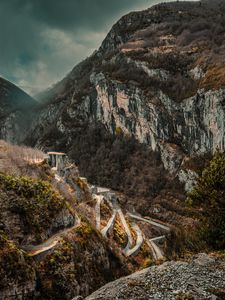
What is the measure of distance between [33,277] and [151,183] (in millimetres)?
148941

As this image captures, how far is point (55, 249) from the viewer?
35344 millimetres

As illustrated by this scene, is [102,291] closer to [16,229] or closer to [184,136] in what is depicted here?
[16,229]

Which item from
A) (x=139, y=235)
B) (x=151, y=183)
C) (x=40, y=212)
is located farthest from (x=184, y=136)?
(x=40, y=212)

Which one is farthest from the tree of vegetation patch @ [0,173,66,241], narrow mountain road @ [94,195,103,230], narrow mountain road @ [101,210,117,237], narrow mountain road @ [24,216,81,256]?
narrow mountain road @ [94,195,103,230]

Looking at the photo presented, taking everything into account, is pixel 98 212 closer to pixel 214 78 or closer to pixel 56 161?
pixel 56 161

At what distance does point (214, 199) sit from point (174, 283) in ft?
40.8

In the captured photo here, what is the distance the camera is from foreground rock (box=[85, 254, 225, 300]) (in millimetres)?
19609

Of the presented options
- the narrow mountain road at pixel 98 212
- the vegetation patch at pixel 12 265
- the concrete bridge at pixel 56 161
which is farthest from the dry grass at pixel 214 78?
the vegetation patch at pixel 12 265

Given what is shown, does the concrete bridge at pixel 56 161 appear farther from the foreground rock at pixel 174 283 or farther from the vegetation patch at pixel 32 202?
the foreground rock at pixel 174 283

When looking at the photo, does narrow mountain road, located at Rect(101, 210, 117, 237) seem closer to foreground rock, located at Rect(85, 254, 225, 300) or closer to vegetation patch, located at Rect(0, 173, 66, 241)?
vegetation patch, located at Rect(0, 173, 66, 241)

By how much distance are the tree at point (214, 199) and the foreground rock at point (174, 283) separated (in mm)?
7576

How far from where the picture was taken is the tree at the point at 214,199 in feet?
103

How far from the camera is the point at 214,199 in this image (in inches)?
1246

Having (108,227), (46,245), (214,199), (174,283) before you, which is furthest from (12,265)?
(108,227)
